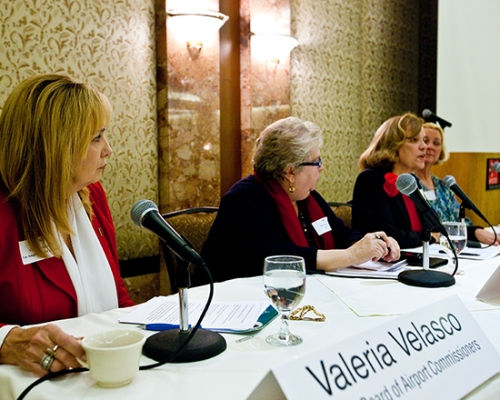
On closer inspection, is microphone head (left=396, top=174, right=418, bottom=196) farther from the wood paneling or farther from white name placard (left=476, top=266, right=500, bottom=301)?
the wood paneling

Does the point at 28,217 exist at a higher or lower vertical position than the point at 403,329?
higher

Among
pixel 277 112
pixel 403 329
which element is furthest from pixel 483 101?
pixel 403 329

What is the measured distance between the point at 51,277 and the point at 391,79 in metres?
4.18

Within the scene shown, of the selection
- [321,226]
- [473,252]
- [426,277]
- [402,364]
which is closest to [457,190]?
[473,252]

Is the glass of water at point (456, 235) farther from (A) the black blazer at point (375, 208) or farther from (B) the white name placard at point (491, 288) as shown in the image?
(A) the black blazer at point (375, 208)

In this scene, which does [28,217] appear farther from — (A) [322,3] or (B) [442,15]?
(B) [442,15]

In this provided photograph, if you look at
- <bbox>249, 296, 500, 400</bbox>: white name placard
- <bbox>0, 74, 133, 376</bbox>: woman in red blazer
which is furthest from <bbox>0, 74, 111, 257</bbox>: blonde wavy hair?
<bbox>249, 296, 500, 400</bbox>: white name placard

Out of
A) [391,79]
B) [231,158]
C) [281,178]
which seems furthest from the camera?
[391,79]

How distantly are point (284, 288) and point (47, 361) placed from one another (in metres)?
0.48

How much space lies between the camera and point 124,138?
9.25 feet

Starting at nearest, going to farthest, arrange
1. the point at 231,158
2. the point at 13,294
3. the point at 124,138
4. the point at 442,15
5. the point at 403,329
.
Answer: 1. the point at 403,329
2. the point at 13,294
3. the point at 124,138
4. the point at 231,158
5. the point at 442,15

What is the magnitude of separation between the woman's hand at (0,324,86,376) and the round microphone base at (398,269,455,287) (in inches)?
42.3

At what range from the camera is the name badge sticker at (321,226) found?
2.24 meters

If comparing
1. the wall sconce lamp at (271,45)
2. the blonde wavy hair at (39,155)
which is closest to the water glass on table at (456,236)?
the blonde wavy hair at (39,155)
